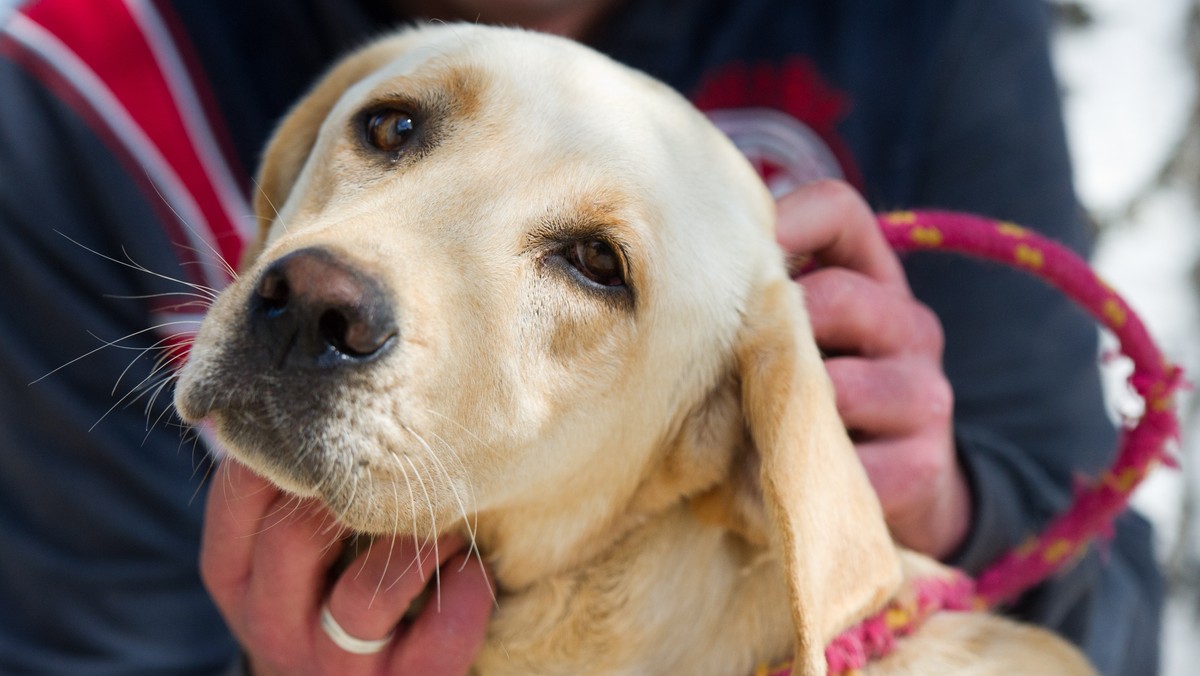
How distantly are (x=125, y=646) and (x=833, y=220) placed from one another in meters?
1.97

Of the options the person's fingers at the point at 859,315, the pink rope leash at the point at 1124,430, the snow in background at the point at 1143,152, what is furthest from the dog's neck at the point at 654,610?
the snow in background at the point at 1143,152

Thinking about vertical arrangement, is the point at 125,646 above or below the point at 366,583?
below

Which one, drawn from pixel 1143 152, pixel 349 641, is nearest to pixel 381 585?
pixel 349 641

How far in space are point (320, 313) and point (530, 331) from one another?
1.29 ft

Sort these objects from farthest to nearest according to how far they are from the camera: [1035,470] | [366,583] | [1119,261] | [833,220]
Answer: [1119,261] < [1035,470] < [833,220] < [366,583]

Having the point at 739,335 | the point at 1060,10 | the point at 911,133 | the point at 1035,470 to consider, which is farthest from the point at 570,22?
the point at 1060,10

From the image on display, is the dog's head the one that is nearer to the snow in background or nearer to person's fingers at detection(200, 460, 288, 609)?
person's fingers at detection(200, 460, 288, 609)

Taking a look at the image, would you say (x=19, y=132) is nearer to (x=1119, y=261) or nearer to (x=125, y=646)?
(x=125, y=646)

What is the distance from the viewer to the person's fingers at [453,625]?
1.82 meters

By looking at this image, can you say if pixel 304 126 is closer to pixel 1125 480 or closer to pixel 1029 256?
pixel 1029 256

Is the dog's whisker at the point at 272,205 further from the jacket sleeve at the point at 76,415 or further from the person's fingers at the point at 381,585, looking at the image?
the person's fingers at the point at 381,585

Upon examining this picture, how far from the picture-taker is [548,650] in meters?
1.89

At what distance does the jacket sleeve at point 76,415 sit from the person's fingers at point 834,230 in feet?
4.96

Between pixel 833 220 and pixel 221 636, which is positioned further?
pixel 221 636
